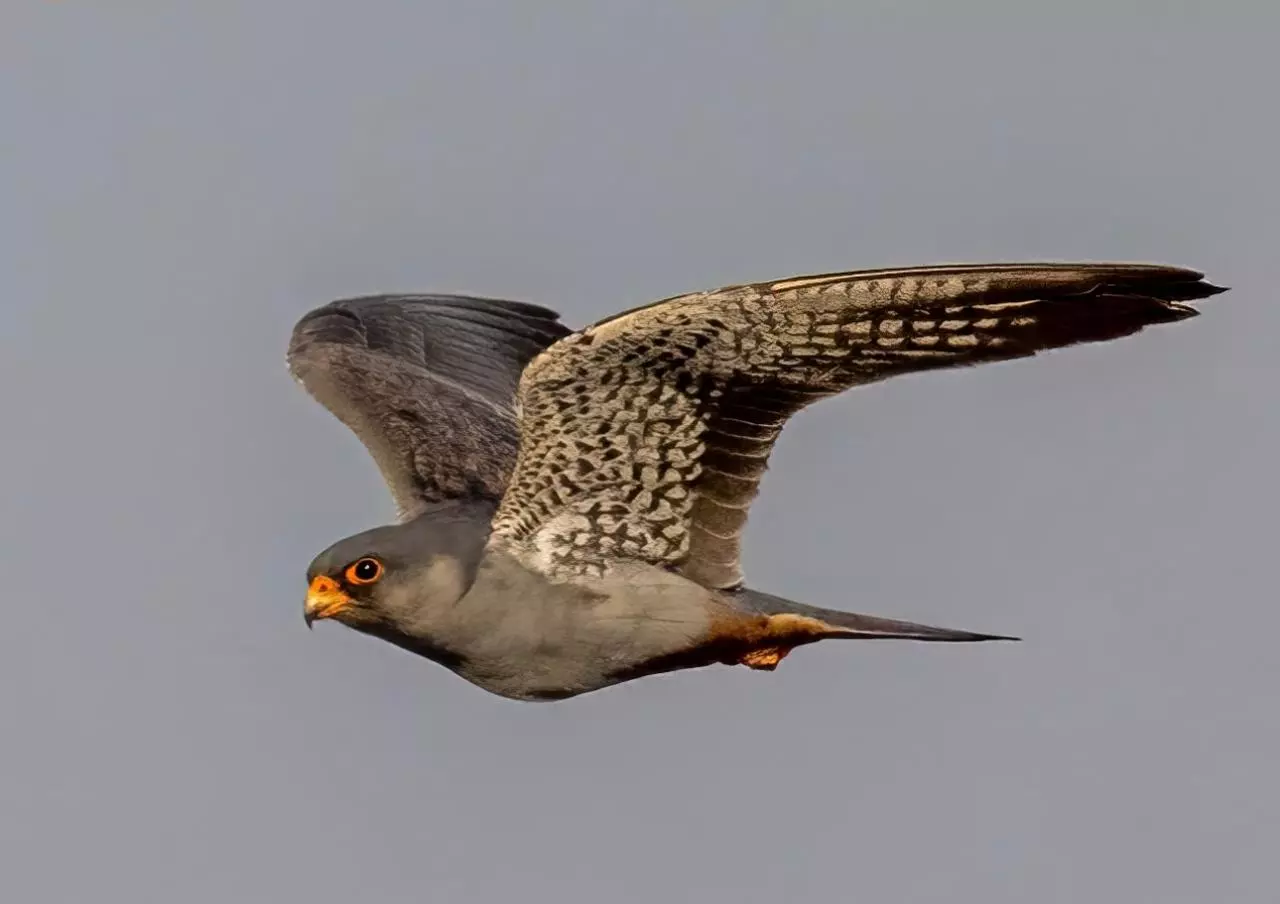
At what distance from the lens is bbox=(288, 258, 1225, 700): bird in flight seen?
25.7ft

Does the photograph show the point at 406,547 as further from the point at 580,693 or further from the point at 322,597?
the point at 580,693

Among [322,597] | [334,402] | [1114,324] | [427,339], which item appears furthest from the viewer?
[427,339]

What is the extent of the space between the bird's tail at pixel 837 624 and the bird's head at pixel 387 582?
1.37m

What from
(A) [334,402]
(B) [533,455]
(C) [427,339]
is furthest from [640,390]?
(C) [427,339]

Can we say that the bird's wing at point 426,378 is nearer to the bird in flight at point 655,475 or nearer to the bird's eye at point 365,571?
the bird in flight at point 655,475

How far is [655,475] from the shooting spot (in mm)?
9367

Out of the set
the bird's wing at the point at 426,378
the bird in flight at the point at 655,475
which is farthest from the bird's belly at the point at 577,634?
the bird's wing at the point at 426,378

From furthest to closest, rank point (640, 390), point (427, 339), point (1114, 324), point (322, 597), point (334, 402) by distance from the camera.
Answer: point (427, 339) < point (334, 402) < point (322, 597) < point (640, 390) < point (1114, 324)

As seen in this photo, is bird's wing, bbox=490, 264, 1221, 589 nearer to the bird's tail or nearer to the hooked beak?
the bird's tail

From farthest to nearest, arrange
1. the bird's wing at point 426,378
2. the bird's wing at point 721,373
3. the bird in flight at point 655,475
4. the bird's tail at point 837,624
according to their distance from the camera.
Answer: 1. the bird's wing at point 426,378
2. the bird's tail at point 837,624
3. the bird in flight at point 655,475
4. the bird's wing at point 721,373

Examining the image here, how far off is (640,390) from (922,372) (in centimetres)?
129

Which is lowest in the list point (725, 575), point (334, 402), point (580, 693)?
point (580, 693)

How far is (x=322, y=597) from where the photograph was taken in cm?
944

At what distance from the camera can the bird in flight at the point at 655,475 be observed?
7.84 m
